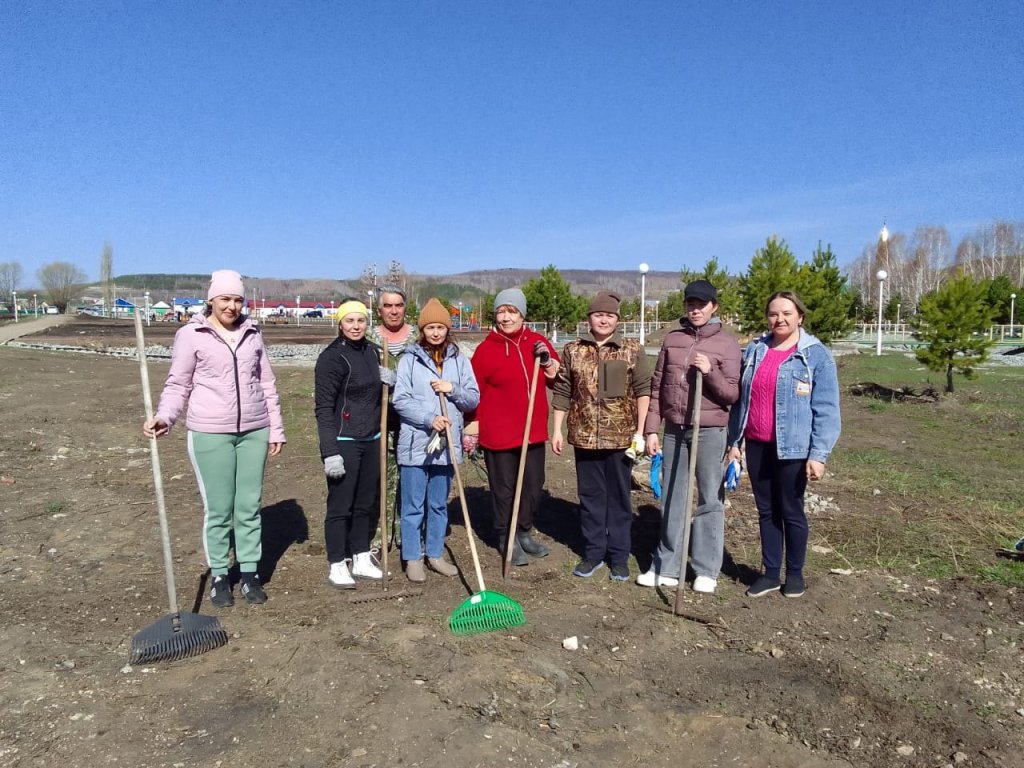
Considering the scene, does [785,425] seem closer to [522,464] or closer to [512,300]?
[522,464]

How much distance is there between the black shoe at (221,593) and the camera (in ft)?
14.2

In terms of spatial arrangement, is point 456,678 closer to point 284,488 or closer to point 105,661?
point 105,661

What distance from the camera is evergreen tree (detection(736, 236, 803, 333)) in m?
23.8

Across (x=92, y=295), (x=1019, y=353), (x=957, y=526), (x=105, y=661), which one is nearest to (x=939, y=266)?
(x=1019, y=353)

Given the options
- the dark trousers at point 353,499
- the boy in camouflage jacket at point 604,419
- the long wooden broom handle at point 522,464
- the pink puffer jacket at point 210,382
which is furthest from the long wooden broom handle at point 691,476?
the pink puffer jacket at point 210,382

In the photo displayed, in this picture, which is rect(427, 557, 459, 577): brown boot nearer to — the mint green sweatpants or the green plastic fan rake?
the green plastic fan rake

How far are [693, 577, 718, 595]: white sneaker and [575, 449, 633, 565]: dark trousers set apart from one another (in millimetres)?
491

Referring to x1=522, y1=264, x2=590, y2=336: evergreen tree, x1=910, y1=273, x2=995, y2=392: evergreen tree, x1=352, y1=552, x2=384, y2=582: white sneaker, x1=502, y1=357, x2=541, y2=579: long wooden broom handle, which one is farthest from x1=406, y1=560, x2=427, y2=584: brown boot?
x1=522, y1=264, x2=590, y2=336: evergreen tree

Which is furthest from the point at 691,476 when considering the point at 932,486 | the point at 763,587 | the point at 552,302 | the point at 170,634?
the point at 552,302

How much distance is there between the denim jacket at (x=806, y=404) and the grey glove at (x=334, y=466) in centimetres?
263

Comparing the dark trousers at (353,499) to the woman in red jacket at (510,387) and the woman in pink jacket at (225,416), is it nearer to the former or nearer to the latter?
the woman in pink jacket at (225,416)

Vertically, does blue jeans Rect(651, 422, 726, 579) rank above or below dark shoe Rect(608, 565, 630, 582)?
above

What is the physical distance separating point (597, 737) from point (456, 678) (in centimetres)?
76

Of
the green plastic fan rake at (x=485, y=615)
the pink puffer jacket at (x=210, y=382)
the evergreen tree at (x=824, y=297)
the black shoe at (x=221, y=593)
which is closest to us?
the green plastic fan rake at (x=485, y=615)
